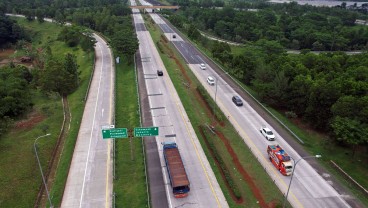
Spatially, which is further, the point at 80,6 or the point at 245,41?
the point at 80,6

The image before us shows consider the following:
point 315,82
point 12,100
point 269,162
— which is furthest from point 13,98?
point 315,82

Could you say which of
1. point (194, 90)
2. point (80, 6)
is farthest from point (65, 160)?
point (80, 6)

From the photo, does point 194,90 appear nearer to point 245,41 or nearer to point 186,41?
point 186,41

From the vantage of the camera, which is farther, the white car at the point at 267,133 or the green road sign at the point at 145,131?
the white car at the point at 267,133

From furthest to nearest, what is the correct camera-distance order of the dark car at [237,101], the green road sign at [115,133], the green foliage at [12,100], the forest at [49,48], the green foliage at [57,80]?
the green foliage at [57,80]
the forest at [49,48]
the dark car at [237,101]
the green foliage at [12,100]
the green road sign at [115,133]

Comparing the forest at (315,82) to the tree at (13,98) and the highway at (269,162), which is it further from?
the tree at (13,98)

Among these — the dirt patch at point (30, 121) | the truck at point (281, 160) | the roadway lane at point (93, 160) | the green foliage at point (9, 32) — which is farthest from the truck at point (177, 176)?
the green foliage at point (9, 32)

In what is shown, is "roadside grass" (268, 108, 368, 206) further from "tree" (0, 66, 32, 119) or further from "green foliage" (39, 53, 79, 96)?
"tree" (0, 66, 32, 119)
